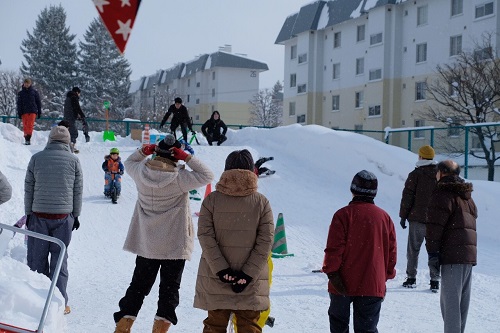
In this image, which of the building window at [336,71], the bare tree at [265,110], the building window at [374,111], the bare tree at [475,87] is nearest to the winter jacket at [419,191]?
the bare tree at [475,87]

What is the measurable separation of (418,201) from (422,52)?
32.1m

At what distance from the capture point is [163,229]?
15.8ft

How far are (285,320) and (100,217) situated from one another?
7.21 metres

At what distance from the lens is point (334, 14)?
45281mm

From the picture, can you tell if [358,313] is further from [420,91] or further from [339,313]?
[420,91]

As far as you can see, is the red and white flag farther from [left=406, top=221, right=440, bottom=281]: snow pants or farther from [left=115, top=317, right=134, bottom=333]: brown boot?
[left=406, top=221, right=440, bottom=281]: snow pants

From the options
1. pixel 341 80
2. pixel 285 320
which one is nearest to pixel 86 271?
pixel 285 320

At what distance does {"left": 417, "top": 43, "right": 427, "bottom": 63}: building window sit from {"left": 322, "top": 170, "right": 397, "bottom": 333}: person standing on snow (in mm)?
34954

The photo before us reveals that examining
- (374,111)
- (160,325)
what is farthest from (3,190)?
(374,111)

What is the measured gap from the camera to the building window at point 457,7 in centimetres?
3429

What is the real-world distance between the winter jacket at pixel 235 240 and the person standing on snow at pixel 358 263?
0.50 metres

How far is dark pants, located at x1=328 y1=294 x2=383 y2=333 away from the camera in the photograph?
4.21 m

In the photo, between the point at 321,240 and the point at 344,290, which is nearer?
the point at 344,290

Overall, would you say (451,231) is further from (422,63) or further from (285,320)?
(422,63)
